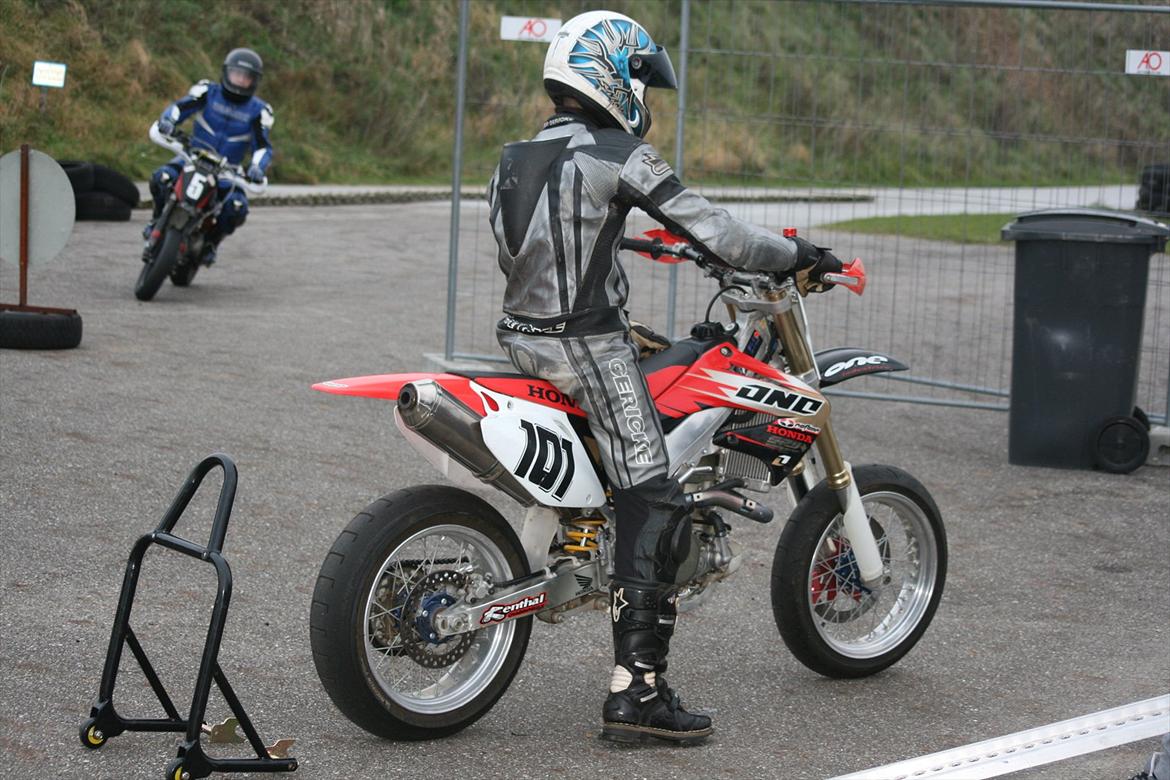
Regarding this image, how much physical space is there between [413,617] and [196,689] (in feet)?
2.16

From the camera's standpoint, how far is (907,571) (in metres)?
5.54

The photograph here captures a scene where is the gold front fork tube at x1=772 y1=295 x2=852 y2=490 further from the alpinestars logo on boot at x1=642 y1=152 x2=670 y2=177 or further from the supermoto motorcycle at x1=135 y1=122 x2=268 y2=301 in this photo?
the supermoto motorcycle at x1=135 y1=122 x2=268 y2=301

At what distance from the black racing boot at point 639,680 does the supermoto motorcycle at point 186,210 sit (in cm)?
835

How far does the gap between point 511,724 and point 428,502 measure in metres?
0.83

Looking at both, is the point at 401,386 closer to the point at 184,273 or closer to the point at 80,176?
the point at 184,273

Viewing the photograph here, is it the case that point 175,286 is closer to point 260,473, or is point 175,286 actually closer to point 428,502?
point 260,473

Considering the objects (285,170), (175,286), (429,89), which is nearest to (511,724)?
(175,286)

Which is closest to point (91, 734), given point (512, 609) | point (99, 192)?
point (512, 609)

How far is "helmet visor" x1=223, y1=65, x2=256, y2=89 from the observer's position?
1295 cm

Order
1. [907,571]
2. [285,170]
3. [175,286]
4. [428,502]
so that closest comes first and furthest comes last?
[428,502] < [907,571] < [175,286] < [285,170]

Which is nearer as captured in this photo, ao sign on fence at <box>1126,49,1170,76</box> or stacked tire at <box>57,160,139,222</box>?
ao sign on fence at <box>1126,49,1170,76</box>

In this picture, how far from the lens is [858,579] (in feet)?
17.5

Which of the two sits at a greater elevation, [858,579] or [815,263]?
[815,263]

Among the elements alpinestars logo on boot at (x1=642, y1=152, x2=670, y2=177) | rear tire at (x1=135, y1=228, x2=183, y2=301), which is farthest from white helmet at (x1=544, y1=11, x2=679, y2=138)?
rear tire at (x1=135, y1=228, x2=183, y2=301)
